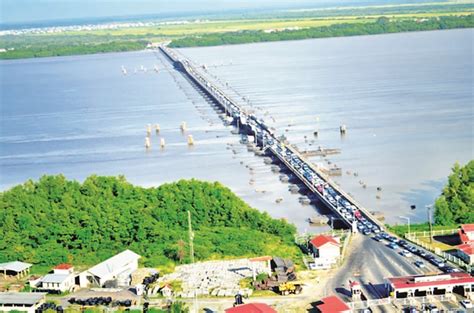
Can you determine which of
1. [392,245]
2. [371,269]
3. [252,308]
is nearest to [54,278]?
[252,308]

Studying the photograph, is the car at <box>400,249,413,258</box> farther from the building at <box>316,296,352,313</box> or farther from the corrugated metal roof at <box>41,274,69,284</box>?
the corrugated metal roof at <box>41,274,69,284</box>

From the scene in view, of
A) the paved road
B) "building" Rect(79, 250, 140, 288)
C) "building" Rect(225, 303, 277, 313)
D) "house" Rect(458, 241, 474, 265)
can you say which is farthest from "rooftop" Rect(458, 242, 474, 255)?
"building" Rect(79, 250, 140, 288)

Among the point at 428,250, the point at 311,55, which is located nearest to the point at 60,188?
the point at 428,250

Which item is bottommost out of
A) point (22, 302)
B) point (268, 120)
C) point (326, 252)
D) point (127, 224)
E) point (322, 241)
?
point (22, 302)

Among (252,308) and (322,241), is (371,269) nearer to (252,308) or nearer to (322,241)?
(322,241)

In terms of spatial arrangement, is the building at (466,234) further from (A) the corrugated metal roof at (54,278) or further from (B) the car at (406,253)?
(A) the corrugated metal roof at (54,278)

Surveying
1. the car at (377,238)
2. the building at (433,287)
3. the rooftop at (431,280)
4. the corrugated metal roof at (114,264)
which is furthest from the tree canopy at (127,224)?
the building at (433,287)
